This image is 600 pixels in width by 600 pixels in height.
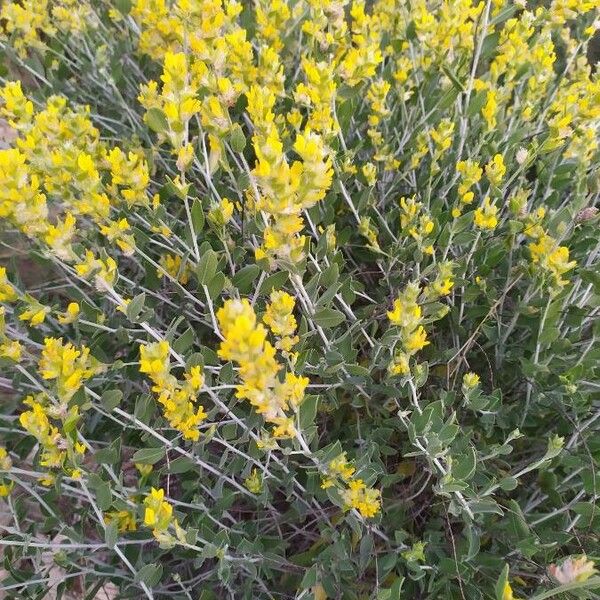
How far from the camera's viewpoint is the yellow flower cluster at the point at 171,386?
95 cm

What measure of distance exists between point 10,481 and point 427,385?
38.5 inches

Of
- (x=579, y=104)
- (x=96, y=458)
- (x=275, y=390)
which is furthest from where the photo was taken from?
(x=579, y=104)

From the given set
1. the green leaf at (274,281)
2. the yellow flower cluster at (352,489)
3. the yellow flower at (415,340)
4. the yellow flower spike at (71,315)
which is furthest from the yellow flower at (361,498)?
the yellow flower spike at (71,315)

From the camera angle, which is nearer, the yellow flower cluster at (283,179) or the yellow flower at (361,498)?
the yellow flower cluster at (283,179)

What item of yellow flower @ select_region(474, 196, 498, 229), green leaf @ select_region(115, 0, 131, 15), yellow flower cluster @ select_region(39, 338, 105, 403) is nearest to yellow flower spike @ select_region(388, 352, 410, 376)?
yellow flower @ select_region(474, 196, 498, 229)

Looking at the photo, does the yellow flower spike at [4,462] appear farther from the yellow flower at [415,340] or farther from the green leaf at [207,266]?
the yellow flower at [415,340]

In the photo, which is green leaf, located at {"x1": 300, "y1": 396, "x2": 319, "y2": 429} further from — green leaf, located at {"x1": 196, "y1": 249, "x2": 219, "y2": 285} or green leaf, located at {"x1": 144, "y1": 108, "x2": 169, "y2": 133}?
green leaf, located at {"x1": 144, "y1": 108, "x2": 169, "y2": 133}

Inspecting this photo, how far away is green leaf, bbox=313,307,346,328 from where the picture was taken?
1.15 meters

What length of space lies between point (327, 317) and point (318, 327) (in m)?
0.08

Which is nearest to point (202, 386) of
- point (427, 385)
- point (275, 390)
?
point (275, 390)

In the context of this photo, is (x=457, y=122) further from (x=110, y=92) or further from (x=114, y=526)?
(x=114, y=526)

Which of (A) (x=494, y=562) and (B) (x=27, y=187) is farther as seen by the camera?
(A) (x=494, y=562)

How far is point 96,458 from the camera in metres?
1.20

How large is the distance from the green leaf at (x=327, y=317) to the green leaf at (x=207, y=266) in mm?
219
